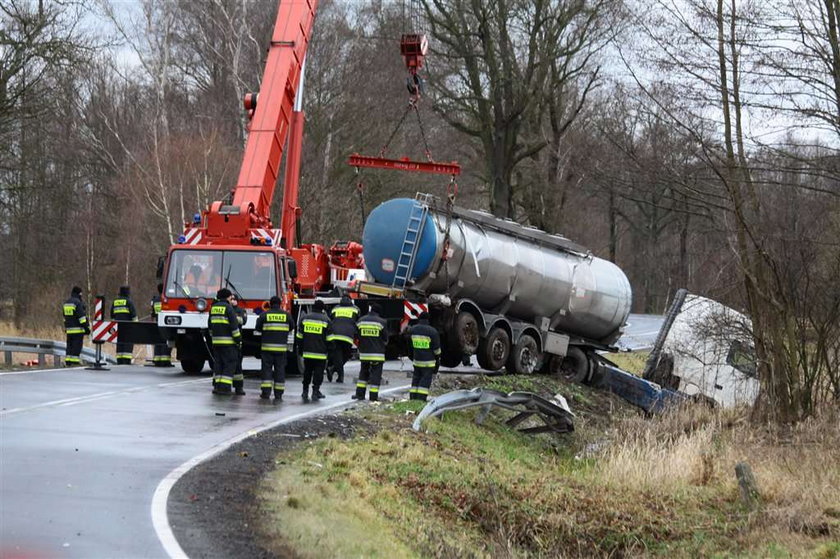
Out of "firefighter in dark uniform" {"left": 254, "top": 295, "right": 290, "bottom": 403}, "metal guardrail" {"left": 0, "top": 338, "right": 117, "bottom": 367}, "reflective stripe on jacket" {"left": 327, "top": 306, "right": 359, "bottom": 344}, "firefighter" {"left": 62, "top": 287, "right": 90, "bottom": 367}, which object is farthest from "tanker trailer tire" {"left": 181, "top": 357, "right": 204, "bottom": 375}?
"reflective stripe on jacket" {"left": 327, "top": 306, "right": 359, "bottom": 344}

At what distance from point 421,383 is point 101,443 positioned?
20.9 ft

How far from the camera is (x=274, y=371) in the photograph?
53.6 ft

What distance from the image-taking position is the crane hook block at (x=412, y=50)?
22203 mm

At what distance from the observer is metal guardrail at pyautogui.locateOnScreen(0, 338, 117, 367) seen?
21.4 m

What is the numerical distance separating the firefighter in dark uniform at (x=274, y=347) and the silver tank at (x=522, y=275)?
4488mm

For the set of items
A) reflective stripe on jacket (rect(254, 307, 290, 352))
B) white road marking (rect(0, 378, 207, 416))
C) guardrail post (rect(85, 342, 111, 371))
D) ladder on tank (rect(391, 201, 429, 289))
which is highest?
ladder on tank (rect(391, 201, 429, 289))

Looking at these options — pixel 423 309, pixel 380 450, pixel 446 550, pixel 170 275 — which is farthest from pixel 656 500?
pixel 170 275

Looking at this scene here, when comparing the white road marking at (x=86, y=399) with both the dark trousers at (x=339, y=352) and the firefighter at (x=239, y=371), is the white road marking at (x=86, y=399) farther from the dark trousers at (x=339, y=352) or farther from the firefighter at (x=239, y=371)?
the dark trousers at (x=339, y=352)

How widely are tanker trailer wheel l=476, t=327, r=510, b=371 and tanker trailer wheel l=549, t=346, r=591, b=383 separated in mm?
2433

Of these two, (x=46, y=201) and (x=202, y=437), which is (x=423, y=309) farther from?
(x=46, y=201)

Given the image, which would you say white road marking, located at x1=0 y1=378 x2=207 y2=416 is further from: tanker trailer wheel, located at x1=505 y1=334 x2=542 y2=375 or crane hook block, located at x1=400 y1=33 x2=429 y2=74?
crane hook block, located at x1=400 y1=33 x2=429 y2=74

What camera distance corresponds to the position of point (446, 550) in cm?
887

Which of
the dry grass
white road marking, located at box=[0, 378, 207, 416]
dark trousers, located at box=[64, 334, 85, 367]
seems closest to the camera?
the dry grass

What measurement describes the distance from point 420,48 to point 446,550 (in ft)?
49.9
